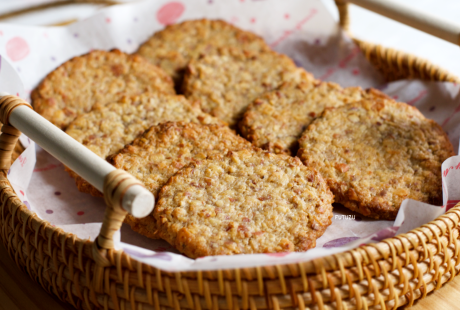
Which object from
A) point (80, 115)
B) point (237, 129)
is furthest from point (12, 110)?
point (237, 129)

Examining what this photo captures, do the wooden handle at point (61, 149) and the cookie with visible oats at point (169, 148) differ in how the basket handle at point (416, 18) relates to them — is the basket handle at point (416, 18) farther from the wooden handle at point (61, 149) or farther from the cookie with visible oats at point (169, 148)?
the wooden handle at point (61, 149)

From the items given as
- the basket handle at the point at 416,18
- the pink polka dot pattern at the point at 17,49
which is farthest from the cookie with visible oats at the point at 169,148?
the basket handle at the point at 416,18

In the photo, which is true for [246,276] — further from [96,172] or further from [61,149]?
[61,149]

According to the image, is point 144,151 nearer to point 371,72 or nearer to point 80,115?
point 80,115

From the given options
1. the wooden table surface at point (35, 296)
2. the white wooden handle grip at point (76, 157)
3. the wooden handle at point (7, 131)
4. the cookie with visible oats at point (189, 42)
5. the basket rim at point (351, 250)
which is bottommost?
the wooden table surface at point (35, 296)

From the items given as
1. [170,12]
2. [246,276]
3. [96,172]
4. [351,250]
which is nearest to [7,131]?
[96,172]

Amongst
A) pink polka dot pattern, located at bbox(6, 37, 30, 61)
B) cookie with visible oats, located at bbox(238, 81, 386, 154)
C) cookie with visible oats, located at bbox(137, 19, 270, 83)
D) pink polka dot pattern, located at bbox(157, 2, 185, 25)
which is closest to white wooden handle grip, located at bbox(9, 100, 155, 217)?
cookie with visible oats, located at bbox(238, 81, 386, 154)

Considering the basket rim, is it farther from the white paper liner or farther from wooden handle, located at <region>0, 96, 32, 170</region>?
wooden handle, located at <region>0, 96, 32, 170</region>
